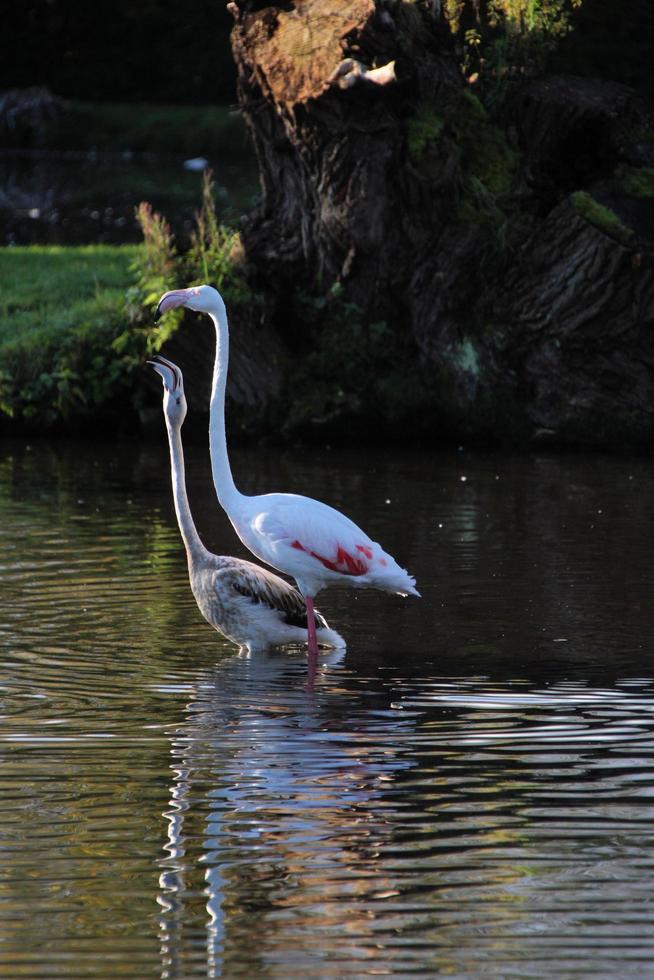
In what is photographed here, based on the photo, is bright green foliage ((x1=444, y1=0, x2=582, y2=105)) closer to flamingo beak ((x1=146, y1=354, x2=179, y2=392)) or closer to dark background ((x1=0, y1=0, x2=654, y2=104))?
flamingo beak ((x1=146, y1=354, x2=179, y2=392))

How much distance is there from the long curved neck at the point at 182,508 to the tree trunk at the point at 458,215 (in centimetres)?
491

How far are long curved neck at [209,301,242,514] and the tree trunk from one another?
15.5ft

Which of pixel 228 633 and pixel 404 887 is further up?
pixel 404 887

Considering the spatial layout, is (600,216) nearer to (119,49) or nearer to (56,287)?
(56,287)

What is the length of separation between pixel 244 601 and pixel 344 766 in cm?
194

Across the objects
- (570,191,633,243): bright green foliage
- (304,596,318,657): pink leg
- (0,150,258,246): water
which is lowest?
(0,150,258,246): water

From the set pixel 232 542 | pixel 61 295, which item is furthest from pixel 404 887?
pixel 61 295

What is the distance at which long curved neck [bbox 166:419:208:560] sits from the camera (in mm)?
7770

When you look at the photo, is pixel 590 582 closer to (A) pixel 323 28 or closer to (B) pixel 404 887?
(B) pixel 404 887

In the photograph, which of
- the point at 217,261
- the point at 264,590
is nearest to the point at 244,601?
the point at 264,590

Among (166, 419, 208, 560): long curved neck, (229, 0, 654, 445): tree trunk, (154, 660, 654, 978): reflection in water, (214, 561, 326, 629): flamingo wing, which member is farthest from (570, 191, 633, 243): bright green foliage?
(154, 660, 654, 978): reflection in water

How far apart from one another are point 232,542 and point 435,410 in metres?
4.17

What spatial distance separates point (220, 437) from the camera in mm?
7703

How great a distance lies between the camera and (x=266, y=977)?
3.87 metres
